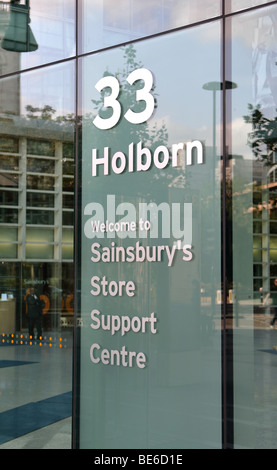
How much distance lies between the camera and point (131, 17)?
7.75 m

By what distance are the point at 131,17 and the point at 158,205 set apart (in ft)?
7.00

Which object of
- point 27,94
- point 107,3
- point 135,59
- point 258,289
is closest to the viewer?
point 258,289

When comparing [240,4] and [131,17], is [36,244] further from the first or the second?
[240,4]

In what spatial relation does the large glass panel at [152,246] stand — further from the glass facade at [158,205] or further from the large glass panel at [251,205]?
the large glass panel at [251,205]

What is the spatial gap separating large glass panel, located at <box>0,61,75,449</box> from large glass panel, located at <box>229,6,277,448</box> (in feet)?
7.72

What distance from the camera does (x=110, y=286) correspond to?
765 cm

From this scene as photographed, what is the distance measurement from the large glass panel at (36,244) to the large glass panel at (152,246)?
606 millimetres

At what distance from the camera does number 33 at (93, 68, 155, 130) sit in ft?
24.1

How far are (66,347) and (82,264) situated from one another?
5.11ft

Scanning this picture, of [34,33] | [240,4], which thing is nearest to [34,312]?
[34,33]

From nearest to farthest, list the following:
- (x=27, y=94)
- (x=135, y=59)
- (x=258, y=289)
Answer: (x=258, y=289)
(x=135, y=59)
(x=27, y=94)

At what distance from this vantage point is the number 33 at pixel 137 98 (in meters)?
7.36
